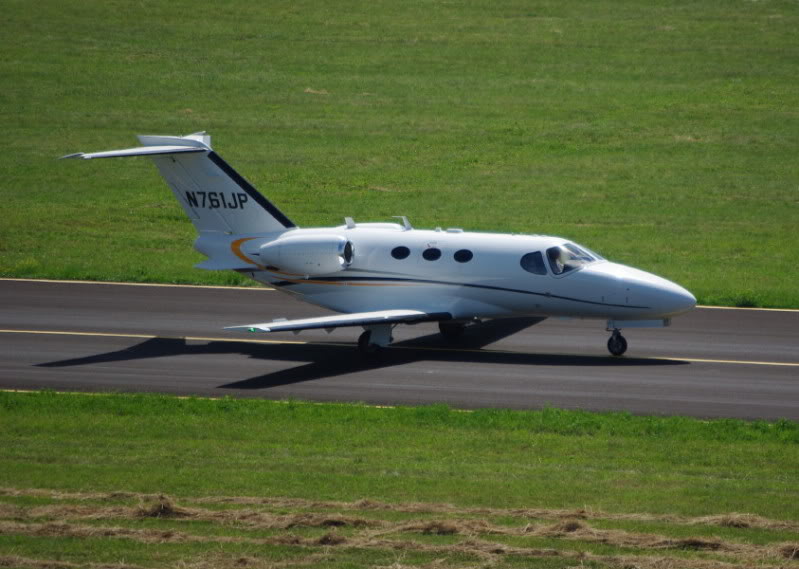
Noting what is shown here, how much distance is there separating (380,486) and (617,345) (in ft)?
35.9

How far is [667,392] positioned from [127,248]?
22.3 m

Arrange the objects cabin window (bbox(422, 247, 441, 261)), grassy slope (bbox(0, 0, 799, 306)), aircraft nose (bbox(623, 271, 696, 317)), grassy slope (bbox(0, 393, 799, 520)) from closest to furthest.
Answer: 1. grassy slope (bbox(0, 393, 799, 520))
2. aircraft nose (bbox(623, 271, 696, 317))
3. cabin window (bbox(422, 247, 441, 261))
4. grassy slope (bbox(0, 0, 799, 306))

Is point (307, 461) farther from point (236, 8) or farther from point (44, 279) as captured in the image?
point (236, 8)

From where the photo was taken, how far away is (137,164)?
181 ft

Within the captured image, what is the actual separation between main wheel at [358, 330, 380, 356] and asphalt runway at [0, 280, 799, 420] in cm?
29

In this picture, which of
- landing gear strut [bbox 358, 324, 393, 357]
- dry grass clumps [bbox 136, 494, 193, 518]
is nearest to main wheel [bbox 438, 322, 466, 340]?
landing gear strut [bbox 358, 324, 393, 357]

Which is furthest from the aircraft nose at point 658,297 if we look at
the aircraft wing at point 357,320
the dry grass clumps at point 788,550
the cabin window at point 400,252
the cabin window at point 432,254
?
the dry grass clumps at point 788,550

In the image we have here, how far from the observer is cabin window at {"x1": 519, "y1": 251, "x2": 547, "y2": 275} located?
27.7 m

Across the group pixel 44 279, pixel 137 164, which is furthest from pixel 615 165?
pixel 44 279

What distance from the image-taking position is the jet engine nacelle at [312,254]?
28797 mm

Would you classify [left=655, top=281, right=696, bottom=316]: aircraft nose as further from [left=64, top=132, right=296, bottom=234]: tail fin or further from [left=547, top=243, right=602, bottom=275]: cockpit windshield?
[left=64, top=132, right=296, bottom=234]: tail fin

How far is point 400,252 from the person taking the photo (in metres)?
28.8

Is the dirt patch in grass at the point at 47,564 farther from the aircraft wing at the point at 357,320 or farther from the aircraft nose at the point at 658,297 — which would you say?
the aircraft nose at the point at 658,297

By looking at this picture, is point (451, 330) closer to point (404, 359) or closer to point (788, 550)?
point (404, 359)
